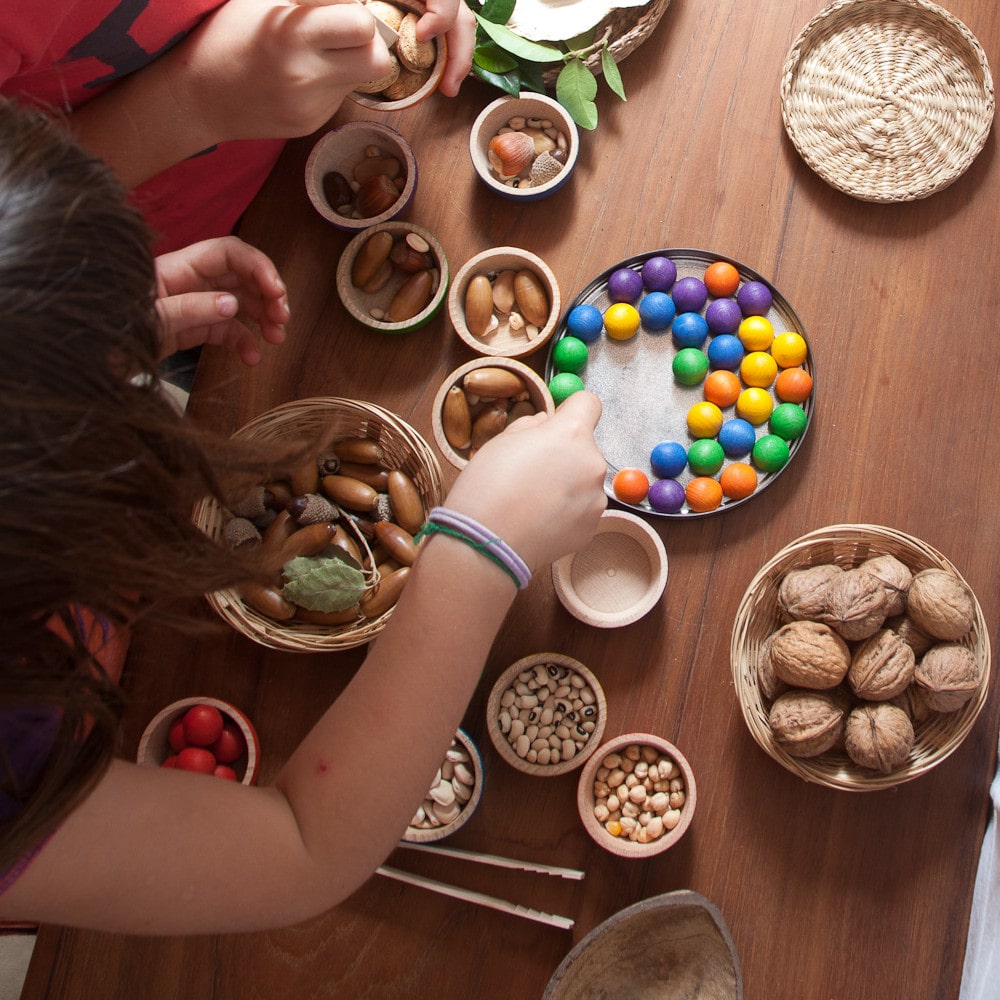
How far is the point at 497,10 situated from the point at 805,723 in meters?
0.82

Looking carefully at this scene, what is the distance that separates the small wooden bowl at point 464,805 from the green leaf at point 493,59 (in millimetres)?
722

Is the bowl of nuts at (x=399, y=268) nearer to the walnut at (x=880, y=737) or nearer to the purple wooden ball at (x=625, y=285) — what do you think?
the purple wooden ball at (x=625, y=285)

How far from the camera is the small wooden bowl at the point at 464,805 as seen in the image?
2.86 ft

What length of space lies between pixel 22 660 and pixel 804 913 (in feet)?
2.56

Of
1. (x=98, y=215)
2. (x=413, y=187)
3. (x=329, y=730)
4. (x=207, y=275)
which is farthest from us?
(x=413, y=187)

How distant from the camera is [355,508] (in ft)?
3.03

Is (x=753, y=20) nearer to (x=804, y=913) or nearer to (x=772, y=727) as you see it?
(x=772, y=727)

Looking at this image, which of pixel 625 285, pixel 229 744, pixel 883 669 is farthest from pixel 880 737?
pixel 229 744

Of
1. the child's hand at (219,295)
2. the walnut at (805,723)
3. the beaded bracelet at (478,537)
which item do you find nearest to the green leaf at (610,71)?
the child's hand at (219,295)

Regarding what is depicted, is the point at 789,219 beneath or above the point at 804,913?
above

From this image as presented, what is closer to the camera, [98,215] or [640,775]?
[98,215]

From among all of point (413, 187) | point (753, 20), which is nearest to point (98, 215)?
point (413, 187)

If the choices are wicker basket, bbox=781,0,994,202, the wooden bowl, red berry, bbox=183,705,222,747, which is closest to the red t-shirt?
red berry, bbox=183,705,222,747

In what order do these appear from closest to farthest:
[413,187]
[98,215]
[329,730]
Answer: [98,215]
[329,730]
[413,187]
